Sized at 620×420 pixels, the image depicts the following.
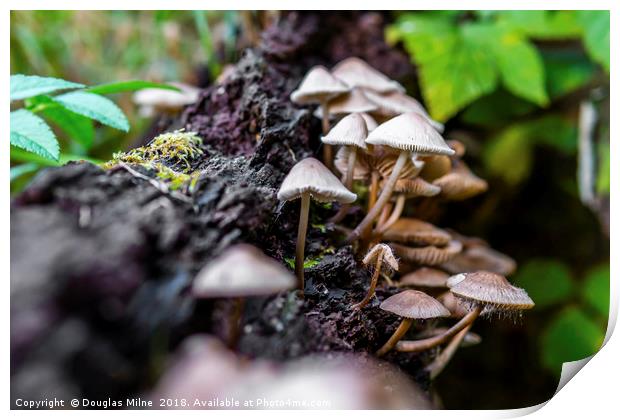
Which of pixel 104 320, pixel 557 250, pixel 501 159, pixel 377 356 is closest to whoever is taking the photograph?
pixel 104 320

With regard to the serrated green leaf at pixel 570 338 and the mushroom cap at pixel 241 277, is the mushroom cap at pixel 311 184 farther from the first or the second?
the serrated green leaf at pixel 570 338

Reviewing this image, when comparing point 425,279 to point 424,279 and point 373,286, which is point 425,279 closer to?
point 424,279

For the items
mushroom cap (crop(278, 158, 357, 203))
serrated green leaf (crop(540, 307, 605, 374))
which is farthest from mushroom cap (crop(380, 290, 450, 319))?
serrated green leaf (crop(540, 307, 605, 374))

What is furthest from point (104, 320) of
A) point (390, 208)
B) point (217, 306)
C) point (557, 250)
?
point (557, 250)

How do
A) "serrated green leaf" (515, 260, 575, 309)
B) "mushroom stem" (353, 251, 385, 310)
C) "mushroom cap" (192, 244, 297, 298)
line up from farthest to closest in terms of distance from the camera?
1. "serrated green leaf" (515, 260, 575, 309)
2. "mushroom stem" (353, 251, 385, 310)
3. "mushroom cap" (192, 244, 297, 298)

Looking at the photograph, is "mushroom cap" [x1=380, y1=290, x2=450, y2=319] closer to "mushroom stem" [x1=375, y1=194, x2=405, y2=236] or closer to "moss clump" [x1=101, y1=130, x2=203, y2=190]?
"mushroom stem" [x1=375, y1=194, x2=405, y2=236]
